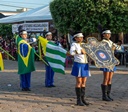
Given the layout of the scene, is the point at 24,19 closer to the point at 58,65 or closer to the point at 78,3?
the point at 78,3

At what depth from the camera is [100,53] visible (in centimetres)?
702

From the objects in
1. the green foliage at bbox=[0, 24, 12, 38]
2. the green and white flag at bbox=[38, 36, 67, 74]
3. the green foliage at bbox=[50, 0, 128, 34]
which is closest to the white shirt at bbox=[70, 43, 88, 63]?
the green and white flag at bbox=[38, 36, 67, 74]

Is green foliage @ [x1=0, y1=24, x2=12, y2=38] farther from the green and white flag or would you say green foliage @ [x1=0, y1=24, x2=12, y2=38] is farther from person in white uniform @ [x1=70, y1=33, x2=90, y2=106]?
person in white uniform @ [x1=70, y1=33, x2=90, y2=106]

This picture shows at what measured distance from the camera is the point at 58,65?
8.55 meters

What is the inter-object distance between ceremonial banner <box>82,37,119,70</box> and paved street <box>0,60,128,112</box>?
36.4 inches

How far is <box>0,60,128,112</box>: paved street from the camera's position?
6762 mm

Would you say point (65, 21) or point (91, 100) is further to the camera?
point (65, 21)

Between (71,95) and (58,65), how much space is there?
94cm

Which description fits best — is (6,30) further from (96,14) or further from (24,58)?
(24,58)

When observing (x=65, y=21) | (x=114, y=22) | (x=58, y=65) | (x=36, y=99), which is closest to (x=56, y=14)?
(x=65, y=21)

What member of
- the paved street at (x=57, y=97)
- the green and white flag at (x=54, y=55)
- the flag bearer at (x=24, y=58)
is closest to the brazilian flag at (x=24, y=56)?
the flag bearer at (x=24, y=58)

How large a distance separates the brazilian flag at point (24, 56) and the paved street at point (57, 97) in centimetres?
63

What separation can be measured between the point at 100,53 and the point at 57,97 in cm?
173

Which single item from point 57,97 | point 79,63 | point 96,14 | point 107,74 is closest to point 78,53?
point 79,63
